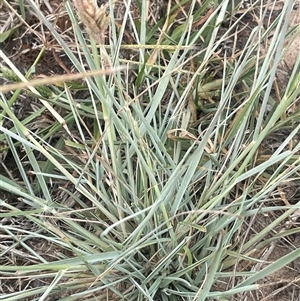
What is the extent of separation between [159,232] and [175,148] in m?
0.19

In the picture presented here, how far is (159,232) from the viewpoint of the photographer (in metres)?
0.75

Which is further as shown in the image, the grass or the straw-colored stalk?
the grass

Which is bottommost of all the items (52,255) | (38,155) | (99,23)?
(52,255)

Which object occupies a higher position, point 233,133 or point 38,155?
point 233,133

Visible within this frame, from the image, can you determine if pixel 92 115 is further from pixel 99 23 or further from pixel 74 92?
pixel 99 23

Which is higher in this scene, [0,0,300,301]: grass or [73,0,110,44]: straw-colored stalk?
[73,0,110,44]: straw-colored stalk

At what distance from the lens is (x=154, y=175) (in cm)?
79

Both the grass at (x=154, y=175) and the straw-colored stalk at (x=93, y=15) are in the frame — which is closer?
the straw-colored stalk at (x=93, y=15)

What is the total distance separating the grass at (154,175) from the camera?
27.9 inches

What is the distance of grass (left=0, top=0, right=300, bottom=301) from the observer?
0.71m

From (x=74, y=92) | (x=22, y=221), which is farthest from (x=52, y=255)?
(x=74, y=92)

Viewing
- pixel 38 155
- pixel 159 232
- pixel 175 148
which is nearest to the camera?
pixel 159 232

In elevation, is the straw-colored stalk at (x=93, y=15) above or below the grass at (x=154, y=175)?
above

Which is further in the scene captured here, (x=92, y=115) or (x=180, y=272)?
(x=92, y=115)
